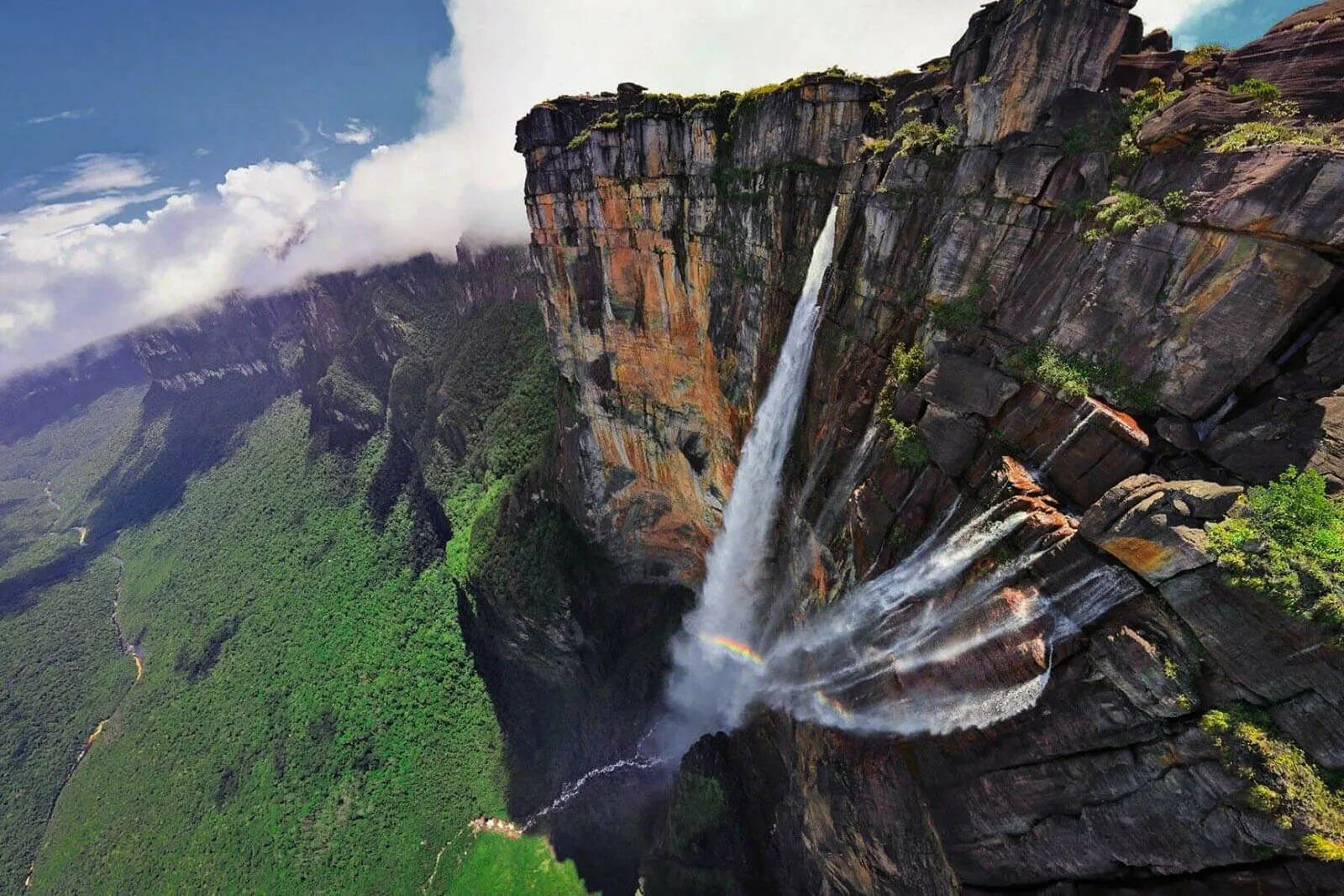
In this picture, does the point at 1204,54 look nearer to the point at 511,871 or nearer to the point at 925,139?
the point at 925,139

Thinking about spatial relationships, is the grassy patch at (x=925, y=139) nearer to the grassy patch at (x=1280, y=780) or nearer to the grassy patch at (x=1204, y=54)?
A: the grassy patch at (x=1204, y=54)

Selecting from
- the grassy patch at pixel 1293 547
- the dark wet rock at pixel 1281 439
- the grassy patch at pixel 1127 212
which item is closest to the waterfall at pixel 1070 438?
the dark wet rock at pixel 1281 439

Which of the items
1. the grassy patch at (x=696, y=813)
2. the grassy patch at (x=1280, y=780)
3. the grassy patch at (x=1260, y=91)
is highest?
the grassy patch at (x=1260, y=91)

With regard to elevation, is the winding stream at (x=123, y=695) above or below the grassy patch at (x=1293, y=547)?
below

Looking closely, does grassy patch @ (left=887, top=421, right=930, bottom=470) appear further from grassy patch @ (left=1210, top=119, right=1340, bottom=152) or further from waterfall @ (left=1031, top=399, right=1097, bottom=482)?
grassy patch @ (left=1210, top=119, right=1340, bottom=152)

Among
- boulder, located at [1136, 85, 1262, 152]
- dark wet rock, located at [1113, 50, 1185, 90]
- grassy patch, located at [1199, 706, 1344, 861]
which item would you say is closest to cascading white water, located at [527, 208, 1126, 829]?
grassy patch, located at [1199, 706, 1344, 861]

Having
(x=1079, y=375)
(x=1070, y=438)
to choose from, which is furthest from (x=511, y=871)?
(x=1079, y=375)

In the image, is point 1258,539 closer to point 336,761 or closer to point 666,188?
point 666,188
